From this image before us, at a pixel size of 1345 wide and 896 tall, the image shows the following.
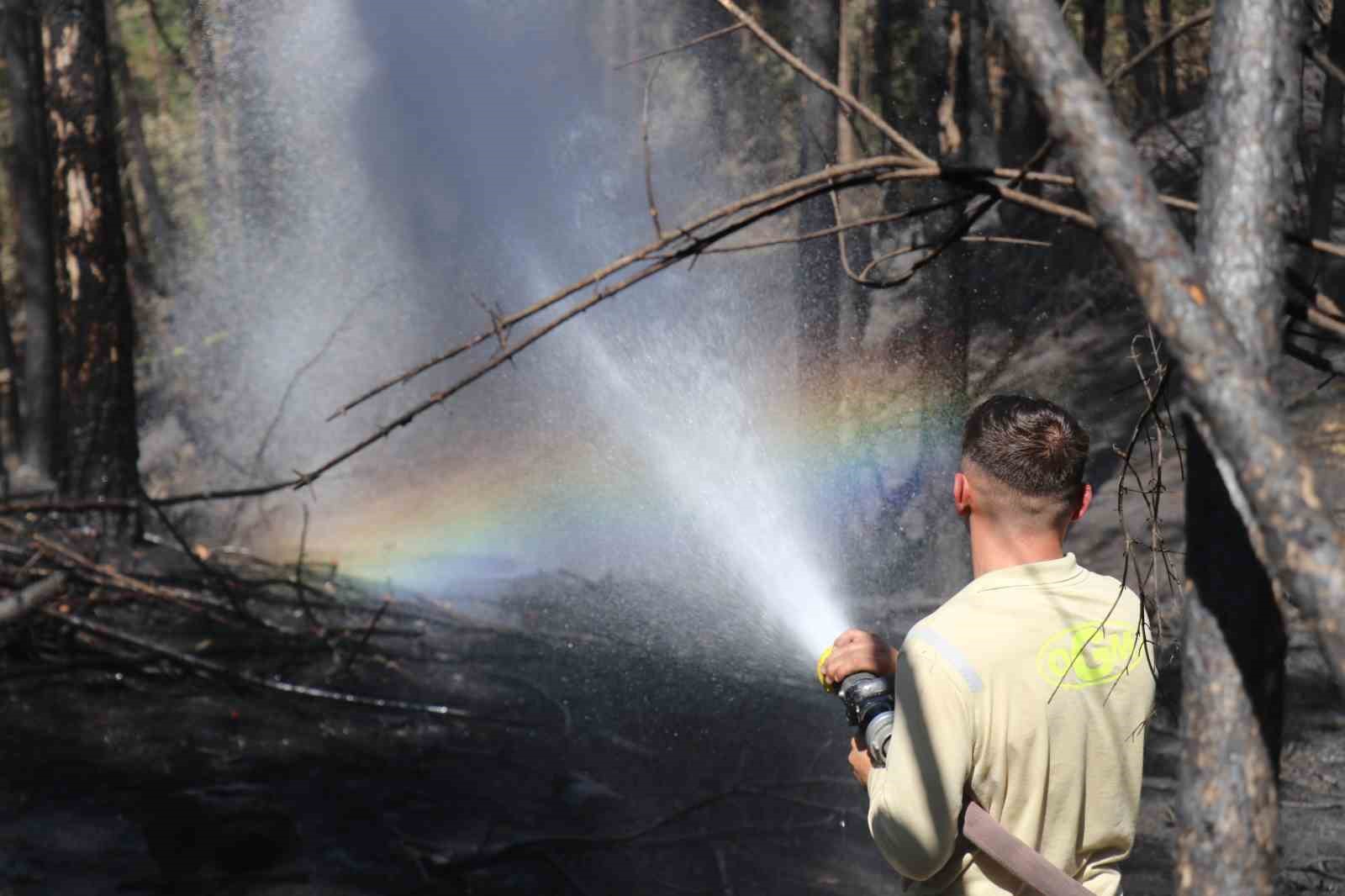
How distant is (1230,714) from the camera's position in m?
1.40

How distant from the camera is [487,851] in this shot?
490 centimetres

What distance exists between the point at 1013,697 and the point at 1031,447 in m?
0.46

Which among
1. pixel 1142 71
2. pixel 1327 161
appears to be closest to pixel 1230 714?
pixel 1327 161

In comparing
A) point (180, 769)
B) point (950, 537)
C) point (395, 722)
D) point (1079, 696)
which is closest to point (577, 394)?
point (950, 537)

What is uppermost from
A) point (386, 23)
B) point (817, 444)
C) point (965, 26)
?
point (386, 23)

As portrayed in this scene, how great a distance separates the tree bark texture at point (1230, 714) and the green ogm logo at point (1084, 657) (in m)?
0.73

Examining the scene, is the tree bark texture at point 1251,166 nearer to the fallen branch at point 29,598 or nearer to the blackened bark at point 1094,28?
the fallen branch at point 29,598

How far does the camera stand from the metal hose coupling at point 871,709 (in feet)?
7.57

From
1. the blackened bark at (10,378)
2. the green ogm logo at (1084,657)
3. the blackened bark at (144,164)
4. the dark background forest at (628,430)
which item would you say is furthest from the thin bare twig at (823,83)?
the blackened bark at (144,164)

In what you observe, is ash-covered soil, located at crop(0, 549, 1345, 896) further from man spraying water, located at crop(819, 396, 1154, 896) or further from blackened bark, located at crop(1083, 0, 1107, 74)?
blackened bark, located at crop(1083, 0, 1107, 74)

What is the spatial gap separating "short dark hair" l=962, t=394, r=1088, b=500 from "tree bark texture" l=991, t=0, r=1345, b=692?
3.21ft

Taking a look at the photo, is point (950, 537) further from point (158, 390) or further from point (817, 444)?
point (158, 390)

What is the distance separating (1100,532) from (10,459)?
15710mm

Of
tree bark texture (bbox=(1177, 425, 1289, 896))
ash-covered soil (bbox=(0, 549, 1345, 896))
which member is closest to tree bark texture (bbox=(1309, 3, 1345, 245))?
ash-covered soil (bbox=(0, 549, 1345, 896))
